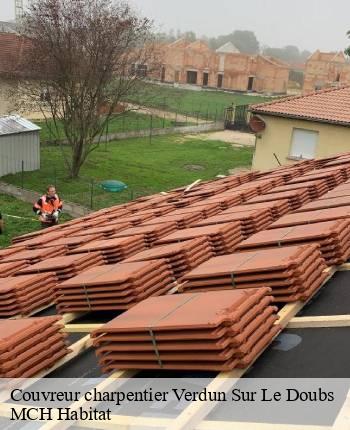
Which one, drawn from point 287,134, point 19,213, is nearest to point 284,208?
point 287,134

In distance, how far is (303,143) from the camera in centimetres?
2100

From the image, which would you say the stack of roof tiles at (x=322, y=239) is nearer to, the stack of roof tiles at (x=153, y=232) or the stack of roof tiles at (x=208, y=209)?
the stack of roof tiles at (x=153, y=232)

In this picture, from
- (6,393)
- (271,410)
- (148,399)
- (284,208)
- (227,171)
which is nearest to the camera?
(271,410)

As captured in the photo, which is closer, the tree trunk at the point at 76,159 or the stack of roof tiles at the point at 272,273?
the stack of roof tiles at the point at 272,273

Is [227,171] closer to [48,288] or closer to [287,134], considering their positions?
[287,134]

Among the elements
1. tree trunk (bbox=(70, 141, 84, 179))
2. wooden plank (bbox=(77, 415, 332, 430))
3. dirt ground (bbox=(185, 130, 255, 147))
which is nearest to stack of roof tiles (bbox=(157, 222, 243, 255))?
wooden plank (bbox=(77, 415, 332, 430))

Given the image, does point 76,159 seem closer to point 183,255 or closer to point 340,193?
point 340,193

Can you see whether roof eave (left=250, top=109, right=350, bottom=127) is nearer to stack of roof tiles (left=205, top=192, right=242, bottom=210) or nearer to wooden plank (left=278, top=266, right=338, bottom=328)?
stack of roof tiles (left=205, top=192, right=242, bottom=210)

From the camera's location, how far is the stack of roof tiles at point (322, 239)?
5.93 meters

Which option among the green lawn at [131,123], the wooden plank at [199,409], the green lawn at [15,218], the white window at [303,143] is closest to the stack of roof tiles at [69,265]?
the wooden plank at [199,409]

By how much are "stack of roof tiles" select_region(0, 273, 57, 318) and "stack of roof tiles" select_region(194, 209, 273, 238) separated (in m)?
2.80

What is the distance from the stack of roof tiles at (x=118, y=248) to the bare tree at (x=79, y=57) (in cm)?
1908

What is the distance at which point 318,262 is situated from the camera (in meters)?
5.50

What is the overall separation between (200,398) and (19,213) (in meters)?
18.6
